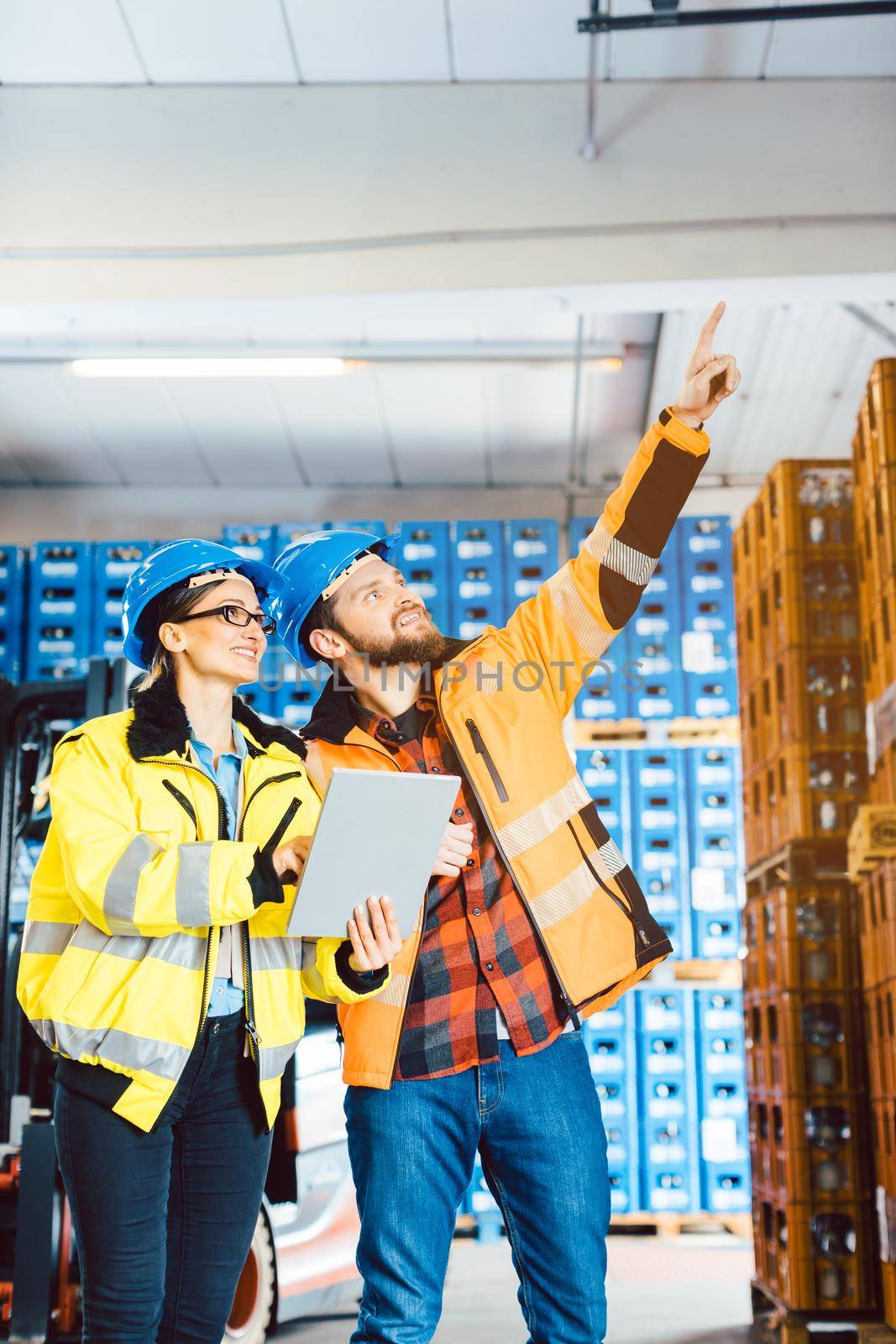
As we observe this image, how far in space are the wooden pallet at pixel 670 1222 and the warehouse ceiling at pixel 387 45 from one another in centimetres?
550

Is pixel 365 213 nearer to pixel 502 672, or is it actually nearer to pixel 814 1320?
pixel 502 672

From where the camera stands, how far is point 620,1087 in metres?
6.99

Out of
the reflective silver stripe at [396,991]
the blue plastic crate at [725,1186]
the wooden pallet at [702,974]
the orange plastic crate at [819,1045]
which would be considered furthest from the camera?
the wooden pallet at [702,974]

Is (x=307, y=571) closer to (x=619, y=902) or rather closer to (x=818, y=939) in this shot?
(x=619, y=902)

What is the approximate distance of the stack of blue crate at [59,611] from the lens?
25.4 ft

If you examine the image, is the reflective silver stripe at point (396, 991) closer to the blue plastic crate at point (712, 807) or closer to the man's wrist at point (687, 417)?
the man's wrist at point (687, 417)

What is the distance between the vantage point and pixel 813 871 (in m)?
5.03

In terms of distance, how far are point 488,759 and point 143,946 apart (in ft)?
2.44

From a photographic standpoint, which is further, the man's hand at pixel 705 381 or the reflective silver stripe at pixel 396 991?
the man's hand at pixel 705 381

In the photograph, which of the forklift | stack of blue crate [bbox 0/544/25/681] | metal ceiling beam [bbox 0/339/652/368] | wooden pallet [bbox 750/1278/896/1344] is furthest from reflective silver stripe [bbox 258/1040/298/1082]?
stack of blue crate [bbox 0/544/25/681]

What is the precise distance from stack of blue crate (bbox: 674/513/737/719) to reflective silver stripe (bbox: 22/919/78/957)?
5632mm

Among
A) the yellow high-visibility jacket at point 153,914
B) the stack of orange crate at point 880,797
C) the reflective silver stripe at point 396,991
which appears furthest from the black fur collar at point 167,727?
the stack of orange crate at point 880,797

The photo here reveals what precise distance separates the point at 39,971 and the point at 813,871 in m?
3.53

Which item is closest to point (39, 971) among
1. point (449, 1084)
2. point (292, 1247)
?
point (449, 1084)
